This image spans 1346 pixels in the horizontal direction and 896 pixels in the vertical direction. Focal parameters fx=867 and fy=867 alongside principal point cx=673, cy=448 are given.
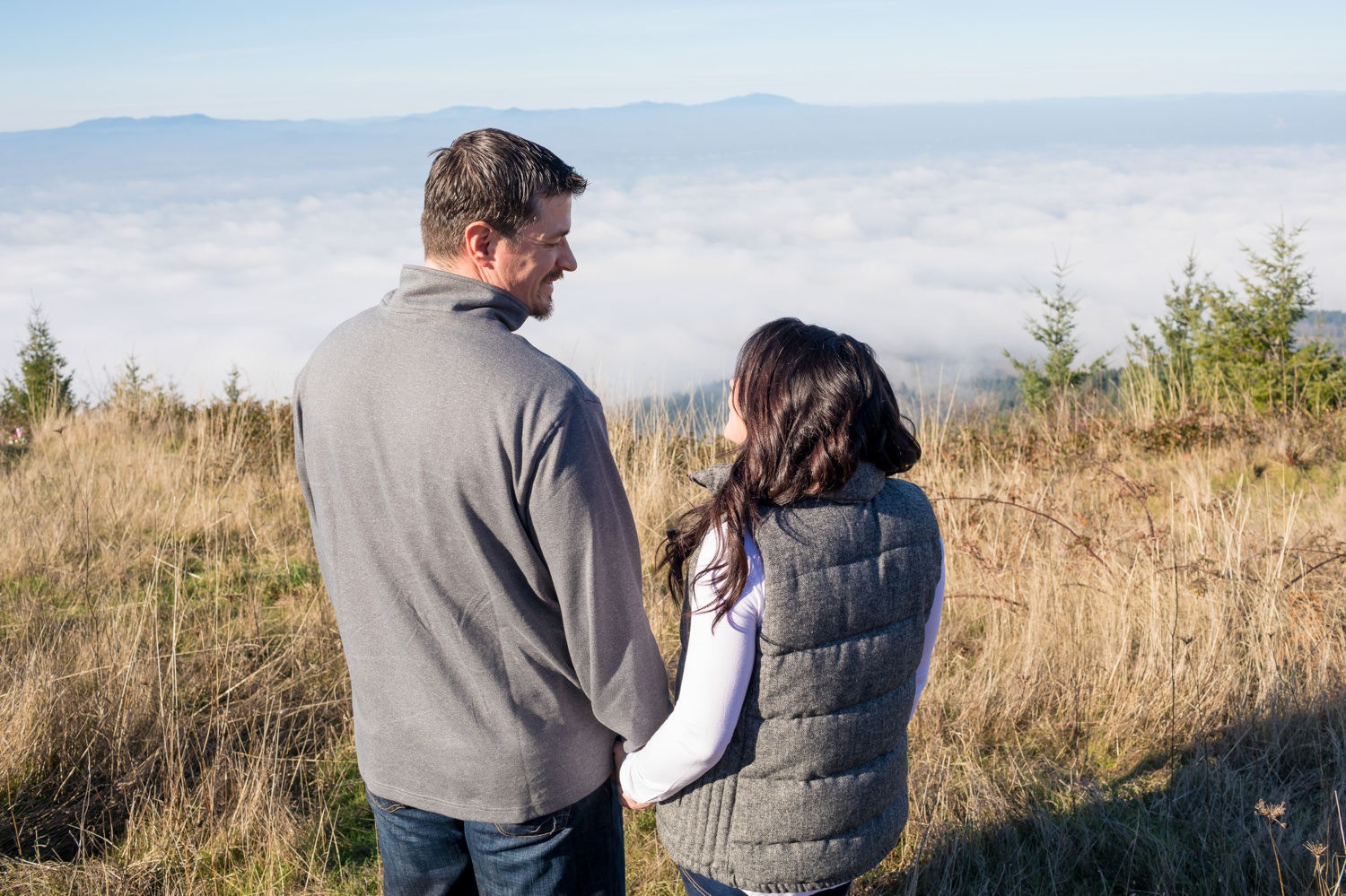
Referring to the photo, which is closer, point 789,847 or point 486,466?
point 486,466

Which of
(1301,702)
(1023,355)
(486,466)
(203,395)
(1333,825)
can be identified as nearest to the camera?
(486,466)

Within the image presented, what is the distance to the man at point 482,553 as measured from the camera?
1179 mm

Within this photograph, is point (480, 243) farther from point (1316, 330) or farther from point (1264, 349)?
point (1316, 330)

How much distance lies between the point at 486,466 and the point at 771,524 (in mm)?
401

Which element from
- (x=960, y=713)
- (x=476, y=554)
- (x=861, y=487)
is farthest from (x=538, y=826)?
(x=960, y=713)

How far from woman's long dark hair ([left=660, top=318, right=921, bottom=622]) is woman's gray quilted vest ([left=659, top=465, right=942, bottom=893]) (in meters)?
0.03

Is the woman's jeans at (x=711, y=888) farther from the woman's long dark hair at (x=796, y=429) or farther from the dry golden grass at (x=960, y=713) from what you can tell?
the dry golden grass at (x=960, y=713)

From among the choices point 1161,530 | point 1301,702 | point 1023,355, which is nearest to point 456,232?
point 1301,702

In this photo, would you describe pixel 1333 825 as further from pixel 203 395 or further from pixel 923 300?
pixel 923 300

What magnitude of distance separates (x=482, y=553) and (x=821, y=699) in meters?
0.53

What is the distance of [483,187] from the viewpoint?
1.30m

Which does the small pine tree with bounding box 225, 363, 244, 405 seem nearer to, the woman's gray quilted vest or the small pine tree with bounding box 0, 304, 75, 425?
the small pine tree with bounding box 0, 304, 75, 425

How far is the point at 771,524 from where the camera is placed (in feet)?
3.99

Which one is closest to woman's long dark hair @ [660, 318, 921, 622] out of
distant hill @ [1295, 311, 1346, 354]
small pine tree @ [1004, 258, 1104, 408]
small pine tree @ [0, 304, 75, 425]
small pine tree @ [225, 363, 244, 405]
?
small pine tree @ [225, 363, 244, 405]
